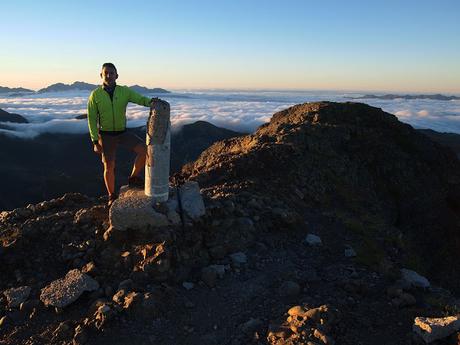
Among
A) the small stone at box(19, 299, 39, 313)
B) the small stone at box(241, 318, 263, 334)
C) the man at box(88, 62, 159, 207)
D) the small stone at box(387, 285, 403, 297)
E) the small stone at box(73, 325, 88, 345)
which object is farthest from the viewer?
the man at box(88, 62, 159, 207)

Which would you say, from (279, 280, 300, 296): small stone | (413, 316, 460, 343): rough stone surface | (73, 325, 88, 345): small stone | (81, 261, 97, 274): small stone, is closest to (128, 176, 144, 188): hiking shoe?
(81, 261, 97, 274): small stone

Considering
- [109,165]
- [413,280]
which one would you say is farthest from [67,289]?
[413,280]

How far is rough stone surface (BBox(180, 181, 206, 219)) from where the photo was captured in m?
8.72

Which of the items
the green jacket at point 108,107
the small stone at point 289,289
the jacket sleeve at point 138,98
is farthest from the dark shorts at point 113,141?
the small stone at point 289,289

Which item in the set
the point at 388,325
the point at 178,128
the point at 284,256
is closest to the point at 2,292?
the point at 284,256

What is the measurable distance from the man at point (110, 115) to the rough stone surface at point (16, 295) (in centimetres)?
268

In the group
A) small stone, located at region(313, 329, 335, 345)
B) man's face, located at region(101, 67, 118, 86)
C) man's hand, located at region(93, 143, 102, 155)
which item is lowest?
small stone, located at region(313, 329, 335, 345)

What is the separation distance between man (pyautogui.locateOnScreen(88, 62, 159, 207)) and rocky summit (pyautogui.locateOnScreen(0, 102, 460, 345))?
3.76 ft

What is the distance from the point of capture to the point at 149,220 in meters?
8.43

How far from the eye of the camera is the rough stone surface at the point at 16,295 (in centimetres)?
752

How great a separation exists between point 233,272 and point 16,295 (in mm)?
3502

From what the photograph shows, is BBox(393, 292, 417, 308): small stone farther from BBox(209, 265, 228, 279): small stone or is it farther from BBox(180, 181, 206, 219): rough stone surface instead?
BBox(180, 181, 206, 219): rough stone surface

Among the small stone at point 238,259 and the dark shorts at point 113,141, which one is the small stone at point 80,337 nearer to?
the small stone at point 238,259

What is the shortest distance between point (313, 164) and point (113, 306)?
Result: 794 centimetres
